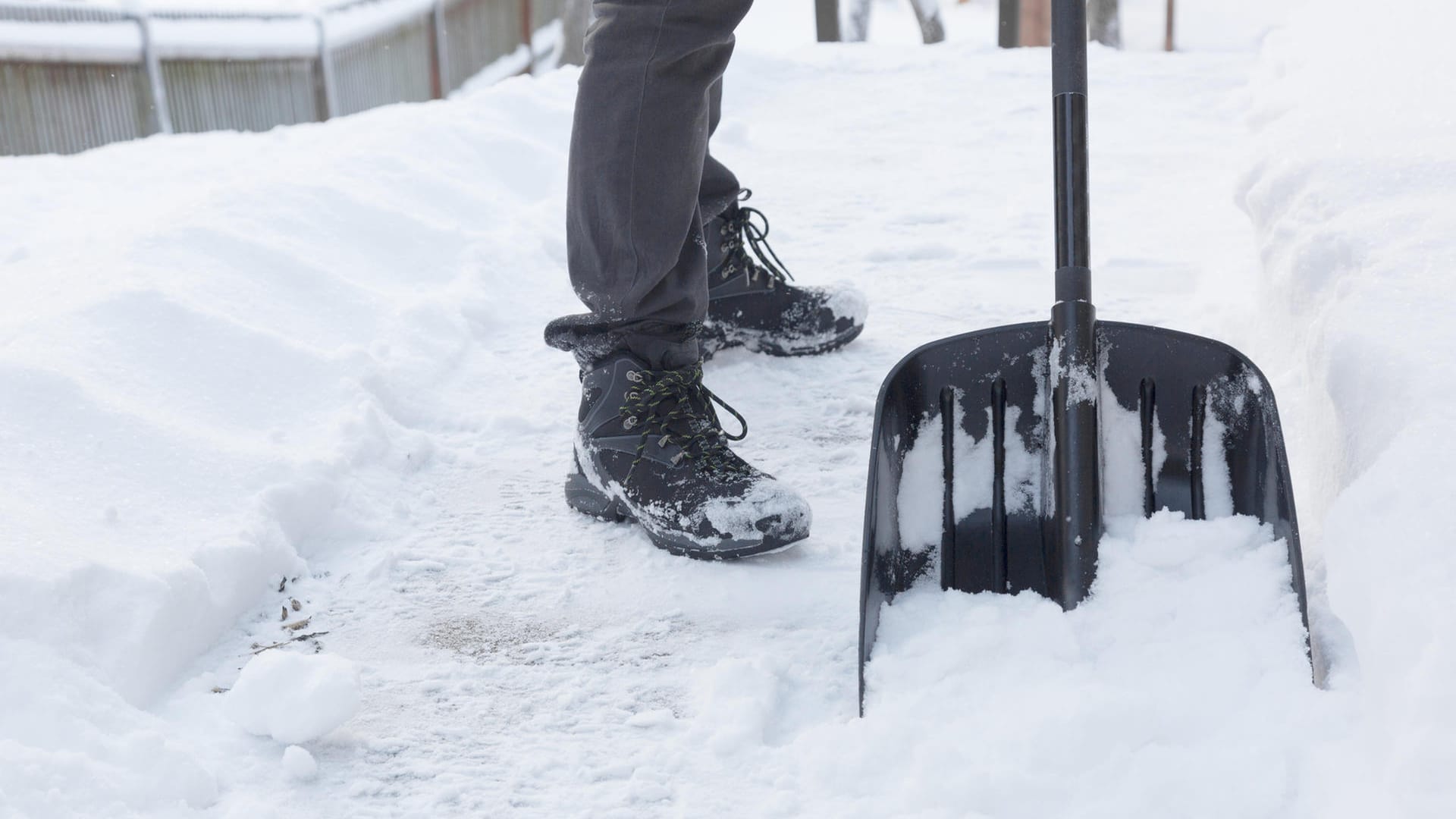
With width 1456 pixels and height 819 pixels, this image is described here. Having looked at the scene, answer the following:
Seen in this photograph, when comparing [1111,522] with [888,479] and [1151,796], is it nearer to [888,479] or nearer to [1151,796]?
[888,479]

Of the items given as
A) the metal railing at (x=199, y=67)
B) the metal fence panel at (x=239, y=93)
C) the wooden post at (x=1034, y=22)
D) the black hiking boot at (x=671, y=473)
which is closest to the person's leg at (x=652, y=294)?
the black hiking boot at (x=671, y=473)

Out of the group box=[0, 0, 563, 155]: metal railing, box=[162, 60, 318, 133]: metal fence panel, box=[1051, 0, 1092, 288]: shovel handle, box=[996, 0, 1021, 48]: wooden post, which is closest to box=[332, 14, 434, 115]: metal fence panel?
box=[0, 0, 563, 155]: metal railing

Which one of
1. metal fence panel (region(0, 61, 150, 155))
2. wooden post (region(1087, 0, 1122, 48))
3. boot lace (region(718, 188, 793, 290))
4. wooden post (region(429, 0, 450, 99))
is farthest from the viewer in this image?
wooden post (region(1087, 0, 1122, 48))

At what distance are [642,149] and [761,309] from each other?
715 millimetres

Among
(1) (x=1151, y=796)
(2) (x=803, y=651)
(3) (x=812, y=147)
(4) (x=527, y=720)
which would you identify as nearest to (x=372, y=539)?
(4) (x=527, y=720)

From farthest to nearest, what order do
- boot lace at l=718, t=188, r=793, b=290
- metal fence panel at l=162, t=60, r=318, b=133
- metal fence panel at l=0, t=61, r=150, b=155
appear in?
metal fence panel at l=162, t=60, r=318, b=133, metal fence panel at l=0, t=61, r=150, b=155, boot lace at l=718, t=188, r=793, b=290

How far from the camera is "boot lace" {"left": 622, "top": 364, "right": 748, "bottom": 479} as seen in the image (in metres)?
1.58

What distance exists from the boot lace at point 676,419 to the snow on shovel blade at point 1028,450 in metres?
0.36

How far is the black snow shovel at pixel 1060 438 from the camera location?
1173 mm

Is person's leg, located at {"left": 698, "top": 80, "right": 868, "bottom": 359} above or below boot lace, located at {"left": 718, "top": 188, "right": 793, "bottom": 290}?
below

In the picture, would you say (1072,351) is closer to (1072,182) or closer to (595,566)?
(1072,182)

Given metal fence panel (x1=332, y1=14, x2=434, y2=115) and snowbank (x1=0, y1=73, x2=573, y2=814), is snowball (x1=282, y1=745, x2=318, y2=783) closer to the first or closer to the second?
snowbank (x1=0, y1=73, x2=573, y2=814)

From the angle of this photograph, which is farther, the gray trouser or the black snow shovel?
the gray trouser

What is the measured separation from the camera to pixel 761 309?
7.23 feet
